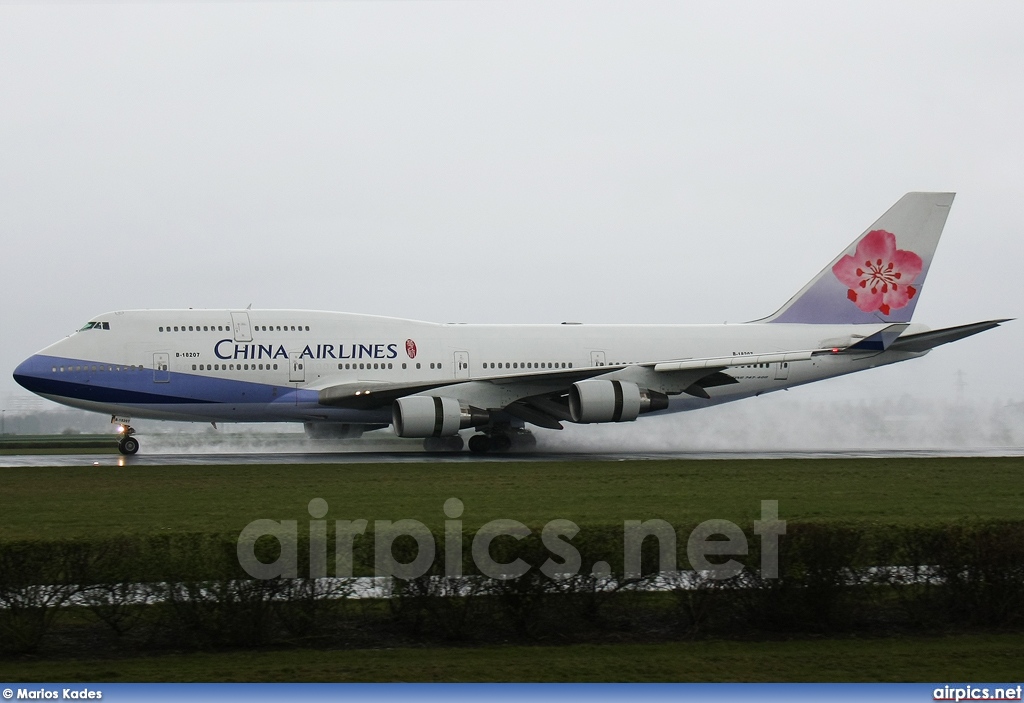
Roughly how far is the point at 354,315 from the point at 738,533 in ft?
80.7

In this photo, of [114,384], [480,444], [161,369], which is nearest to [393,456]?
[480,444]

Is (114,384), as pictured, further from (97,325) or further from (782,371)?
(782,371)

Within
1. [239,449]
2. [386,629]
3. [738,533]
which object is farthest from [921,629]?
[239,449]

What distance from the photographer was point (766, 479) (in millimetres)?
21328

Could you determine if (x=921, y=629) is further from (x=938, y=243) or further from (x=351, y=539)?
(x=938, y=243)

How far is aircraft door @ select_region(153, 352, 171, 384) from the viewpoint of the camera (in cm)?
3028

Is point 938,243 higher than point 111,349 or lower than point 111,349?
higher

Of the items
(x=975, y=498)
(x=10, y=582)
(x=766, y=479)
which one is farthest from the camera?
(x=766, y=479)

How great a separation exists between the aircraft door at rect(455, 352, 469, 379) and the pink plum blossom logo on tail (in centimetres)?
1340

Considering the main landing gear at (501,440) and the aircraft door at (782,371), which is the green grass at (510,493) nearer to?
the main landing gear at (501,440)

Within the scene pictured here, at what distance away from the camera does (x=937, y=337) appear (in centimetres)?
3391

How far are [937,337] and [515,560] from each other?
93.0 feet

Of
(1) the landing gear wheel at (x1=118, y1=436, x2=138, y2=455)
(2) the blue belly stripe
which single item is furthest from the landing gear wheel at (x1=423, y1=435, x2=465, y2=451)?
(1) the landing gear wheel at (x1=118, y1=436, x2=138, y2=455)

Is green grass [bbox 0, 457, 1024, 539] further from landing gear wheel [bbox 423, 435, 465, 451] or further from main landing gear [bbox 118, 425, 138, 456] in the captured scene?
landing gear wheel [bbox 423, 435, 465, 451]
